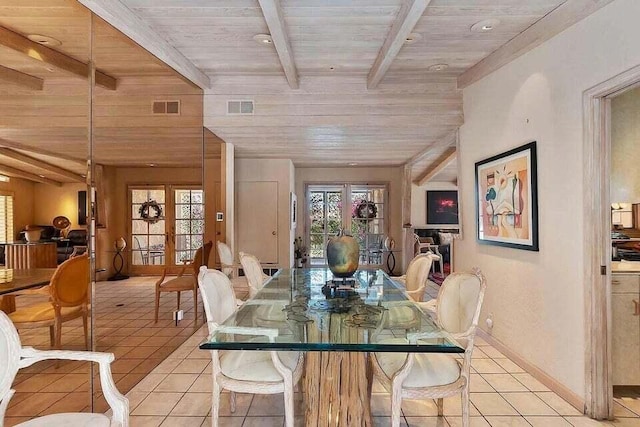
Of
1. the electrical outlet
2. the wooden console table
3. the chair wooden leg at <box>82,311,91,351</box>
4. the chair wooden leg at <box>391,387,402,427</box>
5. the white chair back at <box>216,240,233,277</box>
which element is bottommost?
the electrical outlet

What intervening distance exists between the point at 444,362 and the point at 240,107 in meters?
3.25

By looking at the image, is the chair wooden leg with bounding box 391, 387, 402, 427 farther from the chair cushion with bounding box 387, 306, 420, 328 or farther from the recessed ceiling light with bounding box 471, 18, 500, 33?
the recessed ceiling light with bounding box 471, 18, 500, 33

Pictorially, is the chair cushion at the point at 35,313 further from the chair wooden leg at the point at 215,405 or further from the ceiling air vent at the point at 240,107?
the ceiling air vent at the point at 240,107

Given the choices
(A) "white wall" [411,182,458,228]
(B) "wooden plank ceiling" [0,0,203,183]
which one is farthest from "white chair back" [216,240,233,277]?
(A) "white wall" [411,182,458,228]

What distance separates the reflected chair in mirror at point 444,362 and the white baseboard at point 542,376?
2.93 feet

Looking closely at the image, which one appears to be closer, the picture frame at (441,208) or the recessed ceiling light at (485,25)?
the recessed ceiling light at (485,25)

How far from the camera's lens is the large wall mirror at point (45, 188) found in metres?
1.96

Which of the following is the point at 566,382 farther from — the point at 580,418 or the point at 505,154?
the point at 505,154

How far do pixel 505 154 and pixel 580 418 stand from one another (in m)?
1.99

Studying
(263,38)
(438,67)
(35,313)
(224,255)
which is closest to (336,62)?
(263,38)

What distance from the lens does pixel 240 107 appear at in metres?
4.19

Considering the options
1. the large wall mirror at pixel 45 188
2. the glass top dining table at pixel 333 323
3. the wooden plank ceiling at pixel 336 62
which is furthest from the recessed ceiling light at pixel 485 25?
the large wall mirror at pixel 45 188

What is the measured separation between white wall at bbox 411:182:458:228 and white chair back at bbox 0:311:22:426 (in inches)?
360

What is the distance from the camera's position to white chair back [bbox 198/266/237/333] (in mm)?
2168
